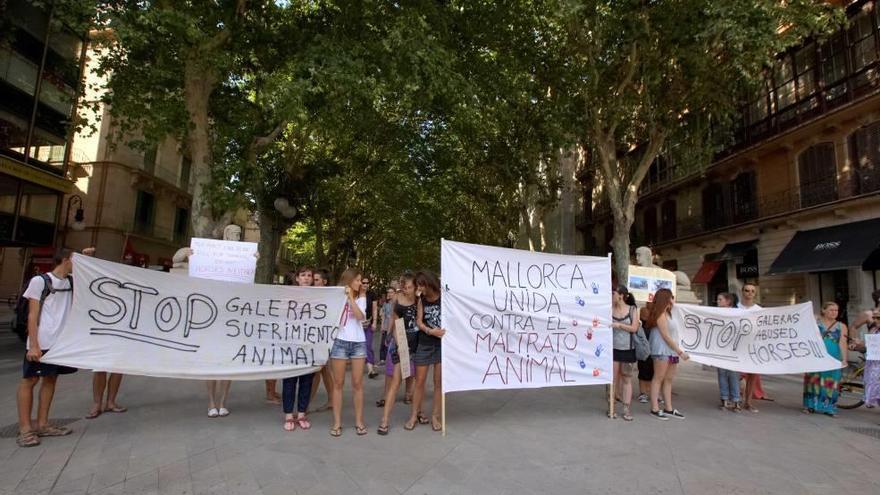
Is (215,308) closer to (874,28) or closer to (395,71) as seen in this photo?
(395,71)

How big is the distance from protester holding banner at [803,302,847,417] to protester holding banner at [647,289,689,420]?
222 cm

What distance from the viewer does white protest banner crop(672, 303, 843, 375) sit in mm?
7094

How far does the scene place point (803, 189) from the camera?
1891 cm

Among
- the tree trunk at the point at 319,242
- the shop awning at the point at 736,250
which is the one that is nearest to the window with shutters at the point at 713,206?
the shop awning at the point at 736,250

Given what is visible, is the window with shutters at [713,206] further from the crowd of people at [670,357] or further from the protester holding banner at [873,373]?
the protester holding banner at [873,373]

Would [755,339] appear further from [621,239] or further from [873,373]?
[621,239]

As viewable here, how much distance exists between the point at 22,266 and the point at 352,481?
27.4m

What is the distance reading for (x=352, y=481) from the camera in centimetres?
416

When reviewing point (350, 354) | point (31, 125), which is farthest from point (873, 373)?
point (31, 125)

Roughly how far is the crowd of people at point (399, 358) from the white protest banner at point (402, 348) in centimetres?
2

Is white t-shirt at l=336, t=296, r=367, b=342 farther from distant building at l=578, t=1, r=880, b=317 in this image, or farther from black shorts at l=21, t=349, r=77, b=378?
distant building at l=578, t=1, r=880, b=317

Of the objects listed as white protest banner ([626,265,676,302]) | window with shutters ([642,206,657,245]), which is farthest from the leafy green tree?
window with shutters ([642,206,657,245])

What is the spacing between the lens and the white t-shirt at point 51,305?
195 inches

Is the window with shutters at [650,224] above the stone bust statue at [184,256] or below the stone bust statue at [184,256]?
above
